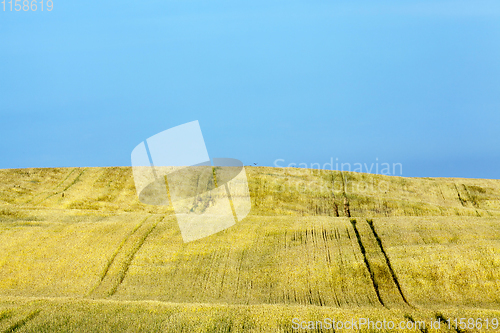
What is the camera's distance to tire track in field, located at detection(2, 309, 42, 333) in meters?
17.7

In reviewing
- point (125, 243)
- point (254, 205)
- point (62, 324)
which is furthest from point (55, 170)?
point (62, 324)

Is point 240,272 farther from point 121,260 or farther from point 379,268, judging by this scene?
point 379,268

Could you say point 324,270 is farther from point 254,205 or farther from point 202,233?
point 254,205

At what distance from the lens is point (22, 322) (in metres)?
18.2

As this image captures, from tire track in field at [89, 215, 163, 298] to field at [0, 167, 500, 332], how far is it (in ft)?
0.20

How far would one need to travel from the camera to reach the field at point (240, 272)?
61.5ft

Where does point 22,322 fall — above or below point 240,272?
below

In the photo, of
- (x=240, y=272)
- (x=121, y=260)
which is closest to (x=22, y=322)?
(x=121, y=260)

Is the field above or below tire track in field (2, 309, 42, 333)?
above

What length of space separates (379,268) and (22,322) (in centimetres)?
1655

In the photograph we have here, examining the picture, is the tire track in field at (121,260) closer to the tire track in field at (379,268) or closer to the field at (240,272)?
the field at (240,272)

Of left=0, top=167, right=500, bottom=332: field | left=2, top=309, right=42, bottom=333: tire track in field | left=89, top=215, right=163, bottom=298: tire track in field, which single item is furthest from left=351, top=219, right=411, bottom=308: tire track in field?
left=2, top=309, right=42, bottom=333: tire track in field

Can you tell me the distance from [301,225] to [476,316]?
11.7 m

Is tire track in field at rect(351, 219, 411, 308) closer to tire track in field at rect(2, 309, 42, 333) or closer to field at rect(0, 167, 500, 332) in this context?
field at rect(0, 167, 500, 332)
